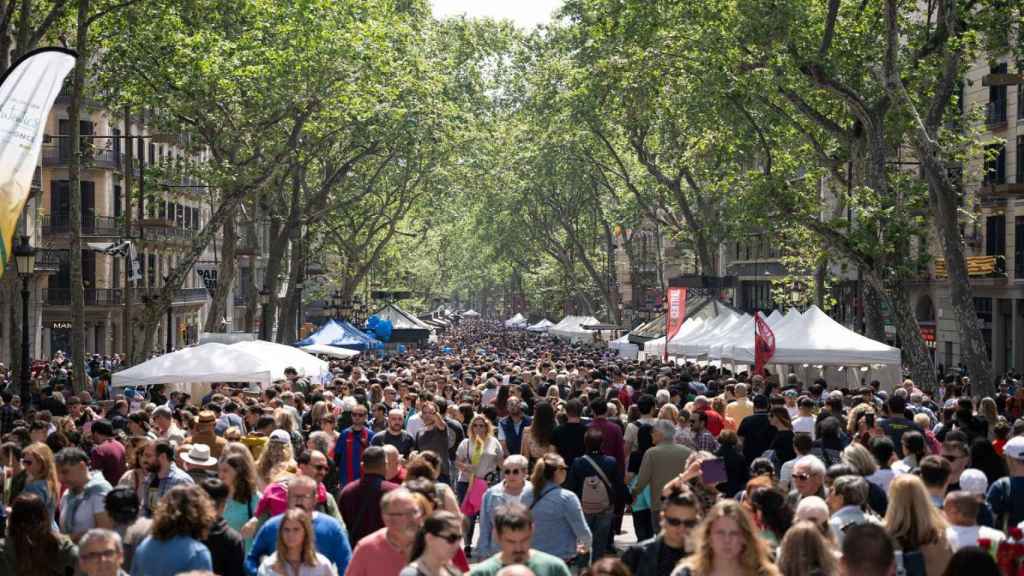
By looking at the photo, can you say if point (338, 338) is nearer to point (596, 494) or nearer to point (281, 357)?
point (281, 357)

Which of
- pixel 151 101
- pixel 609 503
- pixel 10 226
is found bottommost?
pixel 609 503

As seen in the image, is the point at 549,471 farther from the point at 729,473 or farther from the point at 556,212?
the point at 556,212

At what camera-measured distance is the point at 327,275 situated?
83062 mm

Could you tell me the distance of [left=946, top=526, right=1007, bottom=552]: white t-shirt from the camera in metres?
8.00

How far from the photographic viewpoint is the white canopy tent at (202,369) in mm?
21062

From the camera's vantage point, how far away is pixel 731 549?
6578 millimetres

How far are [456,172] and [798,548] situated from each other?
1880 inches

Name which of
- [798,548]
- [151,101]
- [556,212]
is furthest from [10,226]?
[556,212]

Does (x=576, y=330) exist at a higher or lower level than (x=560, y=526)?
higher

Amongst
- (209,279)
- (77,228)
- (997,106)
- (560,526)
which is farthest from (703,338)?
(209,279)

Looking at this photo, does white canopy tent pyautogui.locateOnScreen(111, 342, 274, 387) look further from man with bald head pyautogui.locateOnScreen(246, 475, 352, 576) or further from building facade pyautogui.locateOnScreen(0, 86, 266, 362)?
building facade pyautogui.locateOnScreen(0, 86, 266, 362)

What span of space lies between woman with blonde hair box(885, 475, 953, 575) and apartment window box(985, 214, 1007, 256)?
3765 cm

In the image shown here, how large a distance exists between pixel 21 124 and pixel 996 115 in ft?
119

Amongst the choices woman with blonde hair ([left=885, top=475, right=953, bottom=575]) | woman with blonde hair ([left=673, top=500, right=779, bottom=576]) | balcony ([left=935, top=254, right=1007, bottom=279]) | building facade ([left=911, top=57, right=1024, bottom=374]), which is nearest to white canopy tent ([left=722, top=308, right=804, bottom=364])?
building facade ([left=911, top=57, right=1024, bottom=374])
